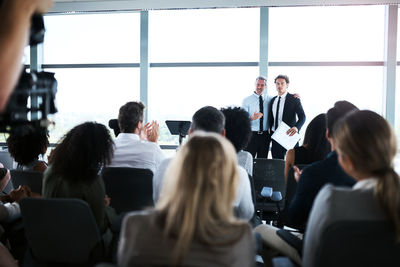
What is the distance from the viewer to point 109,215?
209cm

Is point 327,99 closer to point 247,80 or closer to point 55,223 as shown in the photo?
point 247,80

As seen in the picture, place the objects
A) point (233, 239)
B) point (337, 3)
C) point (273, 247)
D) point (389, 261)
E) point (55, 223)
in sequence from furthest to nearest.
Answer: point (337, 3), point (273, 247), point (55, 223), point (389, 261), point (233, 239)

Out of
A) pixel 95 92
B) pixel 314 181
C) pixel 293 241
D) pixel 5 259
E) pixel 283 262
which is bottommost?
pixel 5 259

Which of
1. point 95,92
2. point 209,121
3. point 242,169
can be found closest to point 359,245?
point 242,169

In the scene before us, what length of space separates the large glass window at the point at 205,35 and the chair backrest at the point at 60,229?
4.75 metres

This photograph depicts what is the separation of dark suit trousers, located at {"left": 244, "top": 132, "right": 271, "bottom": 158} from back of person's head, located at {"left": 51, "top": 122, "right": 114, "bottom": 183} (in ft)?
10.4

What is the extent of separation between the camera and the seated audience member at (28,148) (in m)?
2.73

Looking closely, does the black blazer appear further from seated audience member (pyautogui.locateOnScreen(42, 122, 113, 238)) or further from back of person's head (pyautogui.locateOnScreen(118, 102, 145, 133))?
seated audience member (pyautogui.locateOnScreen(42, 122, 113, 238))

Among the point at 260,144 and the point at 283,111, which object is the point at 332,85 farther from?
the point at 260,144

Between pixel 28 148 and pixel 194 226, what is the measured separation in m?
2.19

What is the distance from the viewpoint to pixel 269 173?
10.2ft

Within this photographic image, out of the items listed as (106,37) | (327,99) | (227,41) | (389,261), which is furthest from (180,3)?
(389,261)

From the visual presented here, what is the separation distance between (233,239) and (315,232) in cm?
39

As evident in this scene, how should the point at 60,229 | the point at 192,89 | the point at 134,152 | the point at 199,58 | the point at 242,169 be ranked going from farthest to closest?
the point at 192,89 → the point at 199,58 → the point at 134,152 → the point at 242,169 → the point at 60,229
